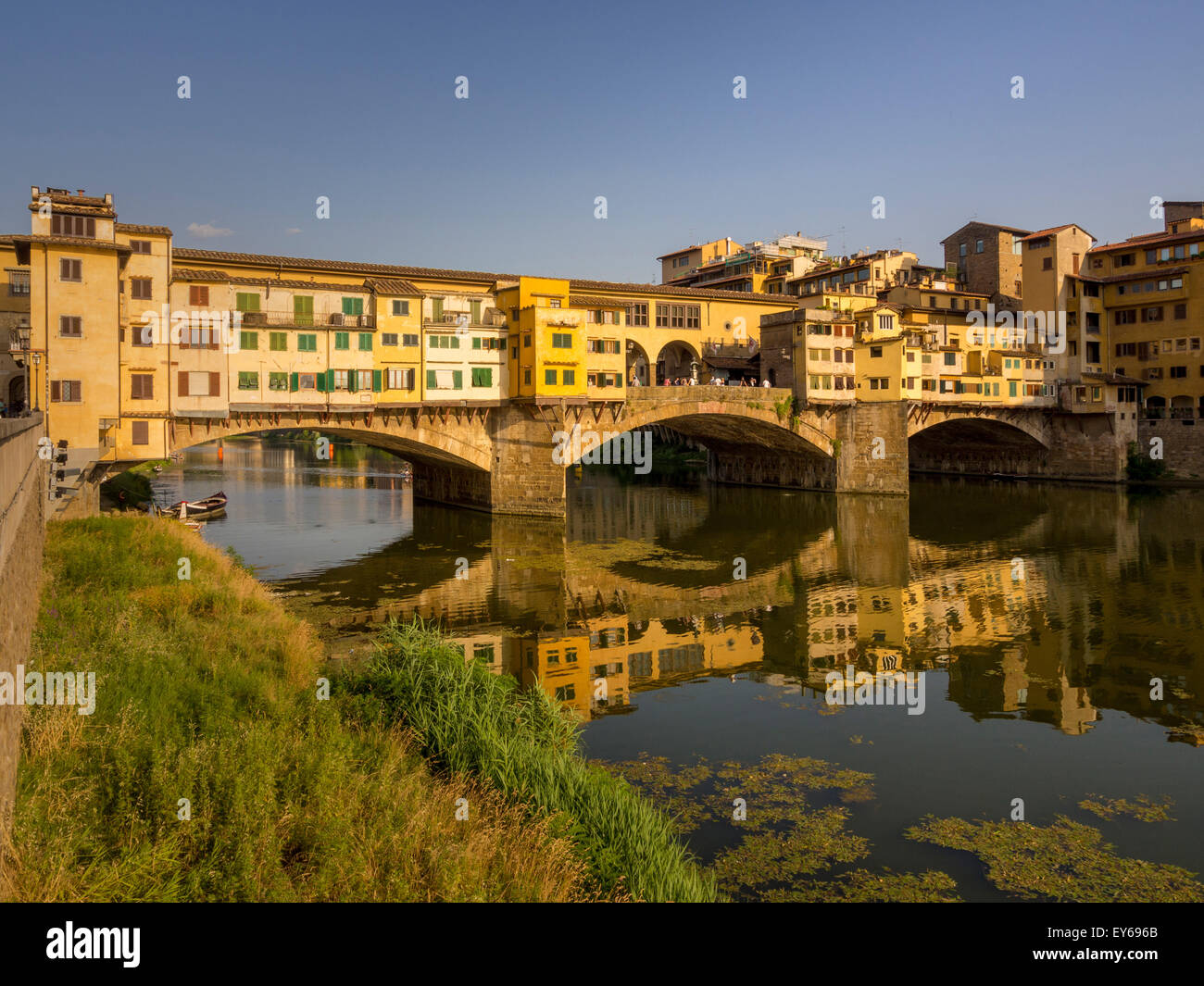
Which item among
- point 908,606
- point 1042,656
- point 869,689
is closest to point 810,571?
point 908,606

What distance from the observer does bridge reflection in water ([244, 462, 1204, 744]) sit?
70.4 ft

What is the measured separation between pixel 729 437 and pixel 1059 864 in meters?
53.9

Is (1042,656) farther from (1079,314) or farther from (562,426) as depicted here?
(1079,314)

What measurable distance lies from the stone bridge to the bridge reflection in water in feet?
10.4

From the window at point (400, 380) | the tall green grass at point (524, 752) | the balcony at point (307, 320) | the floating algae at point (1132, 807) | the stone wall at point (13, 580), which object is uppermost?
the balcony at point (307, 320)

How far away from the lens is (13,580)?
417 inches

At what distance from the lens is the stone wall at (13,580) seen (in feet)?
28.7

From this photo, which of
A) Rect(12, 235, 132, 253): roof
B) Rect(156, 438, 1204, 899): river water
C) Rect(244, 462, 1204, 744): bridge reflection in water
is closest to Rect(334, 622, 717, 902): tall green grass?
Rect(156, 438, 1204, 899): river water

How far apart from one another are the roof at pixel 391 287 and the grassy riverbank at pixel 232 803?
103 ft

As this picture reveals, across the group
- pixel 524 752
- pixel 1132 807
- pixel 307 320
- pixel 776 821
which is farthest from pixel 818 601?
pixel 307 320

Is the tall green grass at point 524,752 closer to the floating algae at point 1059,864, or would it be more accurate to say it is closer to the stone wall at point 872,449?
the floating algae at point 1059,864

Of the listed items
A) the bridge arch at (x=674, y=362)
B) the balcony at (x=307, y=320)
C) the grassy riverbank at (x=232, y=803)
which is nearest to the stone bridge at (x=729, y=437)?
the balcony at (x=307, y=320)

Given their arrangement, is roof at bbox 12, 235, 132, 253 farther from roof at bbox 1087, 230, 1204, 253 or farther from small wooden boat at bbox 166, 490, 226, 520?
roof at bbox 1087, 230, 1204, 253
